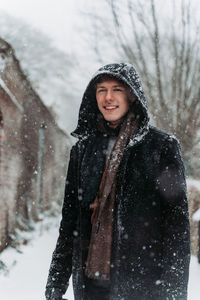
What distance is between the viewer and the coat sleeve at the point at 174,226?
1765mm

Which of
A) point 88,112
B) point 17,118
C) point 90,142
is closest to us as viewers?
point 90,142

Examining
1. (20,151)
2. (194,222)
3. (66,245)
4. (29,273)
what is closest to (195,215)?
(194,222)

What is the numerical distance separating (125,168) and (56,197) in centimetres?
1259

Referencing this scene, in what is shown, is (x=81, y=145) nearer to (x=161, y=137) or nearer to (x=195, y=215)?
(x=161, y=137)

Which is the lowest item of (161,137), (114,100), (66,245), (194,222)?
(66,245)

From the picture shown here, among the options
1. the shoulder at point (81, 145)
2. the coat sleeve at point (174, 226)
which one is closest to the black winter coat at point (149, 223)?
the coat sleeve at point (174, 226)

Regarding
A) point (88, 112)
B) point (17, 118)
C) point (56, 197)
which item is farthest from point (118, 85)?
point (56, 197)

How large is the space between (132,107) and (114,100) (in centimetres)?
14

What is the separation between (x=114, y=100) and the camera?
6.84 feet

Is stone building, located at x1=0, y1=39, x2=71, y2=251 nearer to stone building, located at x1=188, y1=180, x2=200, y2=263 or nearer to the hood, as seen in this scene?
stone building, located at x1=188, y1=180, x2=200, y2=263

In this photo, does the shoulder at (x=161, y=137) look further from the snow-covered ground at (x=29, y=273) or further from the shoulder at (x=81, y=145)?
the snow-covered ground at (x=29, y=273)

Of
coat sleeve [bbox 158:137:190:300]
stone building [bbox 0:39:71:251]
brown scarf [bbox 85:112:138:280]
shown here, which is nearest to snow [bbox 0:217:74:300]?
stone building [bbox 0:39:71:251]

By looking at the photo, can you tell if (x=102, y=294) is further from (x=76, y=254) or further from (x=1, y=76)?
(x=1, y=76)

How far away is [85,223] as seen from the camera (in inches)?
80.6
